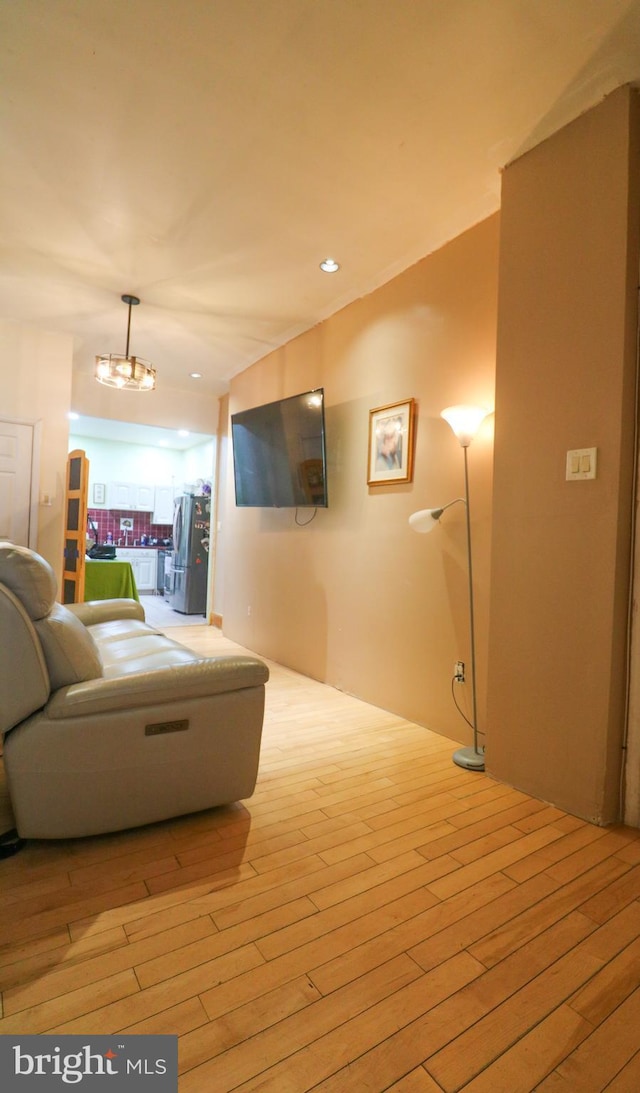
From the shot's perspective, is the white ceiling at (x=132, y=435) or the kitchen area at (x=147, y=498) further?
the kitchen area at (x=147, y=498)

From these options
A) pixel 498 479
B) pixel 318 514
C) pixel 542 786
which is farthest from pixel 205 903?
pixel 318 514

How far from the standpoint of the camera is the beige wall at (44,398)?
433cm

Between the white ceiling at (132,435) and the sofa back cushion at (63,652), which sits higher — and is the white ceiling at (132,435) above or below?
above

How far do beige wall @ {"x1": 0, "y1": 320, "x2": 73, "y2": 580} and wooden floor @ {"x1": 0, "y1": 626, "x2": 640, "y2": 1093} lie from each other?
3.50 m

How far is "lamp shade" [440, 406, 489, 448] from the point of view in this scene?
7.91 ft

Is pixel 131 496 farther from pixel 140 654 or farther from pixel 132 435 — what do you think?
pixel 140 654

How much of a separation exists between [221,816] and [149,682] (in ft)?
2.11

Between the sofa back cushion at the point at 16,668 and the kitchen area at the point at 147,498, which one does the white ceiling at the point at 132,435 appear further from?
the sofa back cushion at the point at 16,668

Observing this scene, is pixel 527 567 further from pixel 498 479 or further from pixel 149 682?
pixel 149 682

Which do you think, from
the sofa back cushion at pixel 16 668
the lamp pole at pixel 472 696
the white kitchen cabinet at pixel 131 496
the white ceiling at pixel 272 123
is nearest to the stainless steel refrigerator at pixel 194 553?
the white kitchen cabinet at pixel 131 496

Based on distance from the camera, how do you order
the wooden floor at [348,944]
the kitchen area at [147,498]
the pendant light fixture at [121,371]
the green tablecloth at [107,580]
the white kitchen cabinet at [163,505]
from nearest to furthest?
the wooden floor at [348,944] < the pendant light fixture at [121,371] < the green tablecloth at [107,580] < the kitchen area at [147,498] < the white kitchen cabinet at [163,505]

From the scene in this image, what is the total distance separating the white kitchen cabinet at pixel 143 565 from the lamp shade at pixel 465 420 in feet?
23.7

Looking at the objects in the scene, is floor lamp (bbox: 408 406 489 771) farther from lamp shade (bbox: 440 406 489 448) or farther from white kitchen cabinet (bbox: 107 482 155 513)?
white kitchen cabinet (bbox: 107 482 155 513)

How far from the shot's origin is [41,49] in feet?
5.99
